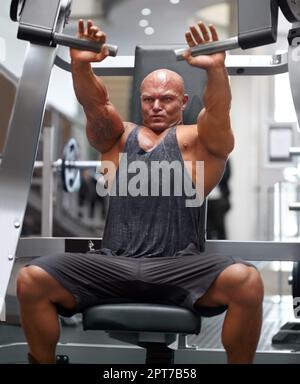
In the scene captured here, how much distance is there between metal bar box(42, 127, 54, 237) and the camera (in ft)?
8.29

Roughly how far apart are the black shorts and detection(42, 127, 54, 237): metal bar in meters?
1.14

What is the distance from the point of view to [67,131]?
3.88 meters

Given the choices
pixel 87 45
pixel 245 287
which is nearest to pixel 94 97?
pixel 87 45

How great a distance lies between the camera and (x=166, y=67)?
1904 mm

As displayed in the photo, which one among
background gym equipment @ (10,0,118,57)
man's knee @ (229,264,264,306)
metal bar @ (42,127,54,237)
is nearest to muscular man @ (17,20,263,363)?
man's knee @ (229,264,264,306)

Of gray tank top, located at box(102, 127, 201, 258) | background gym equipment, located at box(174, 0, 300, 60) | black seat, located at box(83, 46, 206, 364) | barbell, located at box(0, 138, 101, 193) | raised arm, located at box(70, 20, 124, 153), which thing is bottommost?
black seat, located at box(83, 46, 206, 364)

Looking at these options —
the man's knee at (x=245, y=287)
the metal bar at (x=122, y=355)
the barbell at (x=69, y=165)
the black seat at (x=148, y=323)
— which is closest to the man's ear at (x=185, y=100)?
the black seat at (x=148, y=323)

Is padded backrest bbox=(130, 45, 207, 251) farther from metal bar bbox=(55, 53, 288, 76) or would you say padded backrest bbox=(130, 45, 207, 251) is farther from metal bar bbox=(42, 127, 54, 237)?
metal bar bbox=(42, 127, 54, 237)

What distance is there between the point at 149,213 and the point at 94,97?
1.06 feet

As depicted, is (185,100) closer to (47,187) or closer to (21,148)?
(21,148)

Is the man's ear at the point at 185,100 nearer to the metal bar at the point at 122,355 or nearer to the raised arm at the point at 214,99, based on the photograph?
the raised arm at the point at 214,99

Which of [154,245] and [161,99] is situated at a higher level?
[161,99]

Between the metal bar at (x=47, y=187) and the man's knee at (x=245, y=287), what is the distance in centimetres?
133
